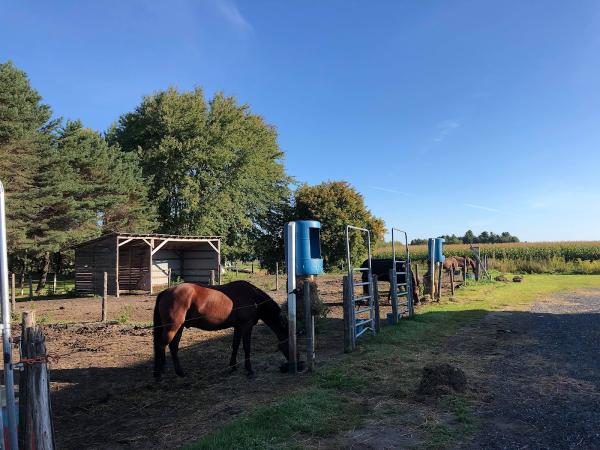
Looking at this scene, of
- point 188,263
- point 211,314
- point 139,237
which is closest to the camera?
point 211,314

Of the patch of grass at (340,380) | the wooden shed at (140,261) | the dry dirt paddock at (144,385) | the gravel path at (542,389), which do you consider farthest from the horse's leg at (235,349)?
the wooden shed at (140,261)

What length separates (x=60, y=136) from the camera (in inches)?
949

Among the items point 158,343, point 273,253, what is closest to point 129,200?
point 273,253

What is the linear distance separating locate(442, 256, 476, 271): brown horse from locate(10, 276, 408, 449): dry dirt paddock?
36.0 feet

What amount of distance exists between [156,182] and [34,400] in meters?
29.8

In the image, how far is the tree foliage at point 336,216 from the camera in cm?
3116

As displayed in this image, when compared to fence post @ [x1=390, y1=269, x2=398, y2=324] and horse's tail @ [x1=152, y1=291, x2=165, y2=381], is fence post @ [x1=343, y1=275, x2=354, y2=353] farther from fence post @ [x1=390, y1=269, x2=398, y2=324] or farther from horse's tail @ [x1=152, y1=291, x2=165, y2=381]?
horse's tail @ [x1=152, y1=291, x2=165, y2=381]

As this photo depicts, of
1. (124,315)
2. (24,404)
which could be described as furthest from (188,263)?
(24,404)

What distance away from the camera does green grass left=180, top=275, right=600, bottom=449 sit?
3.98 meters

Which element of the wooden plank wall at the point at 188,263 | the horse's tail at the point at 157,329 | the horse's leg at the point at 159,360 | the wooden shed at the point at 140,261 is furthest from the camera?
the wooden plank wall at the point at 188,263

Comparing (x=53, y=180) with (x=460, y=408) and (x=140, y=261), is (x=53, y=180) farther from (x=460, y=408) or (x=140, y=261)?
(x=460, y=408)

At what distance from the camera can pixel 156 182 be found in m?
31.4

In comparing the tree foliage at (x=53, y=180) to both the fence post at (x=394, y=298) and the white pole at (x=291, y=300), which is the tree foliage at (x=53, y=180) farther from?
the white pole at (x=291, y=300)

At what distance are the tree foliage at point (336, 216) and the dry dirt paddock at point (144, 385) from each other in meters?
20.6
